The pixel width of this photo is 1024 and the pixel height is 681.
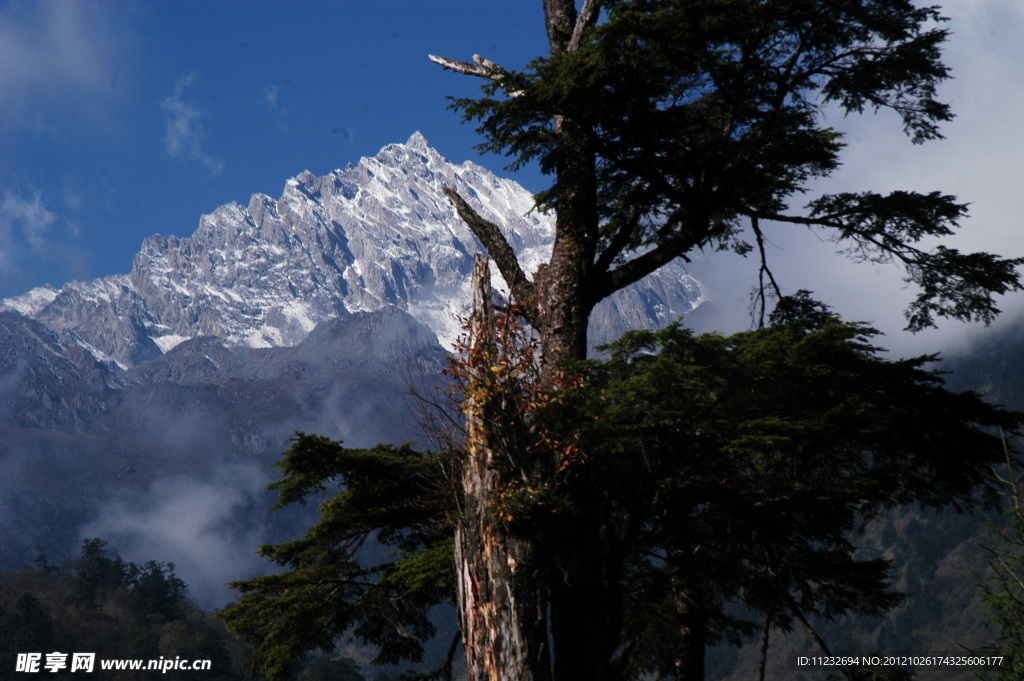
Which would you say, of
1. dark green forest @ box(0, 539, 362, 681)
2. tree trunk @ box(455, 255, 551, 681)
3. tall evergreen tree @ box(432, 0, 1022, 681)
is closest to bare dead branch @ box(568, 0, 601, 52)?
tall evergreen tree @ box(432, 0, 1022, 681)

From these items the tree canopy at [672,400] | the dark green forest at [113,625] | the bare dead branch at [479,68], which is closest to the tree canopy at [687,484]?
the tree canopy at [672,400]

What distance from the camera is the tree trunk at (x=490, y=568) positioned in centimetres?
745

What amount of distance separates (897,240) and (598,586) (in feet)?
20.1

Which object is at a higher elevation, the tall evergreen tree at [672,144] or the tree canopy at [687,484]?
the tall evergreen tree at [672,144]

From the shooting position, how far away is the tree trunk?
7.45 metres

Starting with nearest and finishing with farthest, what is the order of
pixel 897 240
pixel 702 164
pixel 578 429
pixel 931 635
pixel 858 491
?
pixel 578 429, pixel 858 491, pixel 702 164, pixel 897 240, pixel 931 635

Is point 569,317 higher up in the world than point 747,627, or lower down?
higher up

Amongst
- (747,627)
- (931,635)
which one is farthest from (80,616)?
(931,635)

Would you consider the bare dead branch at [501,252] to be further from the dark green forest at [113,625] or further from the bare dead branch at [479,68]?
the dark green forest at [113,625]

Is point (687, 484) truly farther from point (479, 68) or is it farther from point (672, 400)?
point (479, 68)

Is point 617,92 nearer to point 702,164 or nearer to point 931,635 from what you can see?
point 702,164

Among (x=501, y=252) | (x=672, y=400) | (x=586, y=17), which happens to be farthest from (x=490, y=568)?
(x=586, y=17)

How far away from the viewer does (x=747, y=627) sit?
47.1 feet

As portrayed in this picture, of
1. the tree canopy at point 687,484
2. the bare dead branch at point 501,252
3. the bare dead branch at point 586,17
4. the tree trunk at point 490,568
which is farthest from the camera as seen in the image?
the bare dead branch at point 501,252
